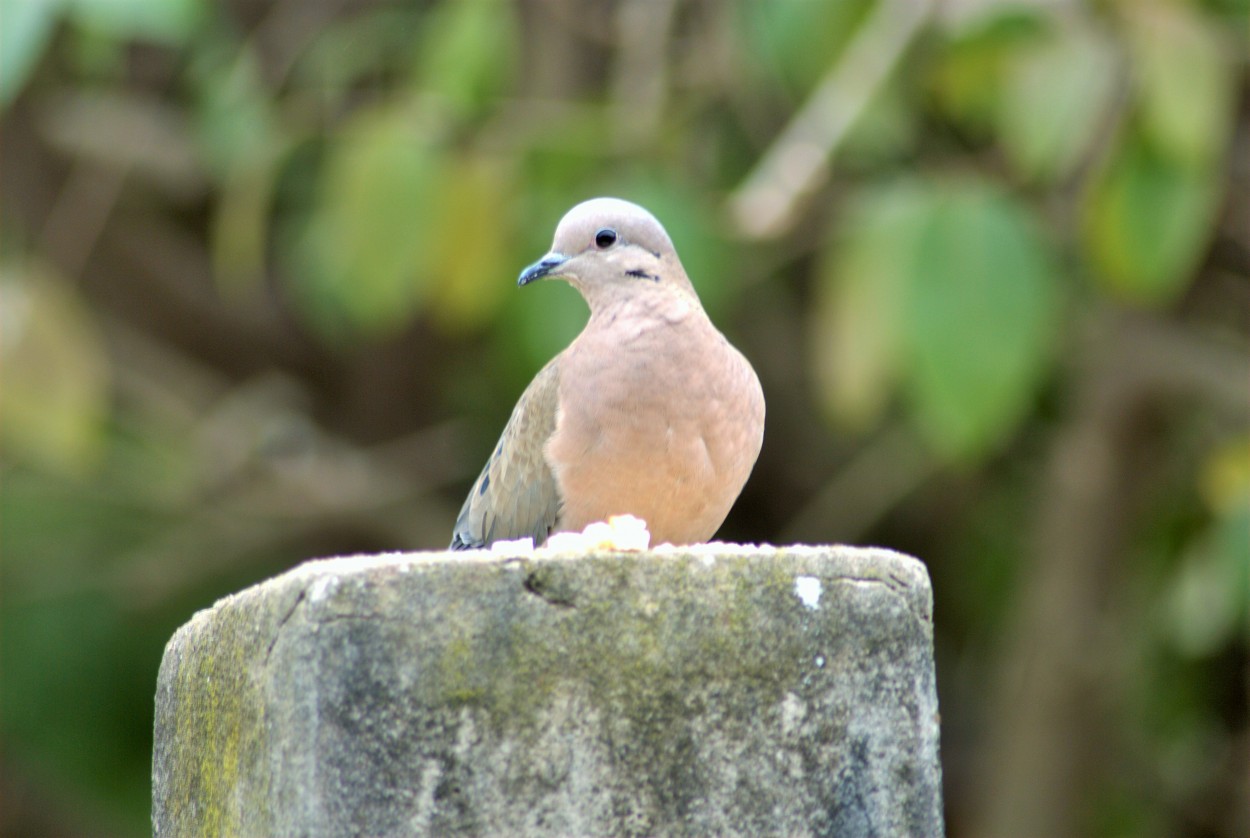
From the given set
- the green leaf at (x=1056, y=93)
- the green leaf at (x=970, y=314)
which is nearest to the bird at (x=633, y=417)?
the green leaf at (x=970, y=314)

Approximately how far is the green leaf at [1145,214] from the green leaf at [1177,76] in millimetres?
67

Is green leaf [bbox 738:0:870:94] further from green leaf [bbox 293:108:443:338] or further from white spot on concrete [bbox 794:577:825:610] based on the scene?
white spot on concrete [bbox 794:577:825:610]

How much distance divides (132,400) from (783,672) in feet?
17.3

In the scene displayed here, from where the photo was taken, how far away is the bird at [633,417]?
2.80 m

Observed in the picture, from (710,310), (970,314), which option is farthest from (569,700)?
(710,310)

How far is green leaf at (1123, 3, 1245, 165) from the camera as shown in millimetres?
4414

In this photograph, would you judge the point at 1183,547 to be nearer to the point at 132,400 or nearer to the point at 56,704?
the point at 132,400

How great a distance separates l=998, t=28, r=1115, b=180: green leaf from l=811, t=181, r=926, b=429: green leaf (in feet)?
1.09

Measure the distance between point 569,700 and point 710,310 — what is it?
130 inches

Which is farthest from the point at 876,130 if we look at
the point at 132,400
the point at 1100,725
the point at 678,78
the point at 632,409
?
the point at 132,400


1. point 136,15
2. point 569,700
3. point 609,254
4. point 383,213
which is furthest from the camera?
point 383,213

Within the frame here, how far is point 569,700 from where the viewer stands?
1.90 meters

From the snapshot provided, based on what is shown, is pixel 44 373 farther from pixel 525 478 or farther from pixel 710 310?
pixel 525 478

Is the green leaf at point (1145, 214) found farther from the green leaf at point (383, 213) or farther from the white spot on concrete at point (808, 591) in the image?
the white spot on concrete at point (808, 591)
